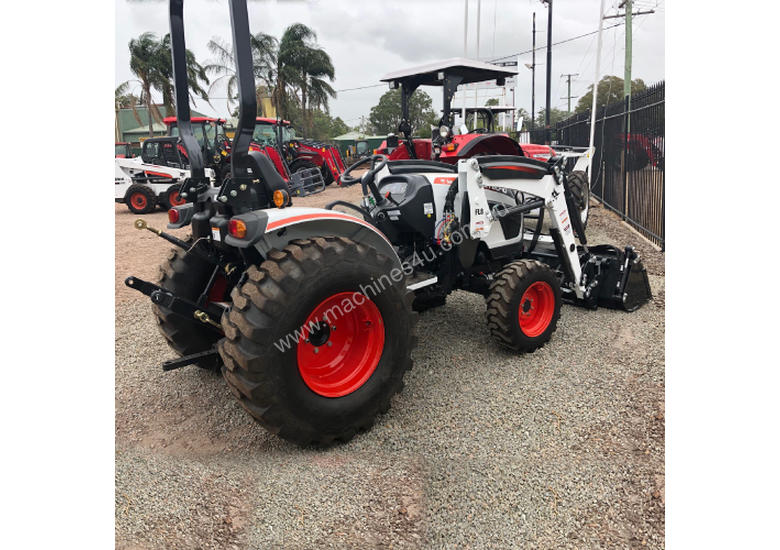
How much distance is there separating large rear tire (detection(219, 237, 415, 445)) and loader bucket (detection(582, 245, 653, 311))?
245 centimetres

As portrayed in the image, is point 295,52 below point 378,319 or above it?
above

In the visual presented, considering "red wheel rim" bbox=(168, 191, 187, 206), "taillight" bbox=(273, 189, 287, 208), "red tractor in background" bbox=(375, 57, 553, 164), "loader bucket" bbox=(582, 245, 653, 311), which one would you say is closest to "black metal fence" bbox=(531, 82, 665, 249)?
"red tractor in background" bbox=(375, 57, 553, 164)

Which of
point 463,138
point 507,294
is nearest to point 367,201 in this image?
point 507,294

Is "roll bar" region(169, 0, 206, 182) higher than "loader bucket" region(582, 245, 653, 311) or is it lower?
higher

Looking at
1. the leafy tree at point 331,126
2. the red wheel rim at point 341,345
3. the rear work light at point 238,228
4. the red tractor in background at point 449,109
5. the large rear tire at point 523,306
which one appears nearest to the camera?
the rear work light at point 238,228

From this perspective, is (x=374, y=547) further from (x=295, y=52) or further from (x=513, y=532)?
(x=295, y=52)

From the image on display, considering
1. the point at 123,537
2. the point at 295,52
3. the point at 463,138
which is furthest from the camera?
the point at 295,52

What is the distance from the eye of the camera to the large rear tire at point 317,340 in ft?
7.95

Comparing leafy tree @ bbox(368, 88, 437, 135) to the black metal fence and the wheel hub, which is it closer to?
the black metal fence

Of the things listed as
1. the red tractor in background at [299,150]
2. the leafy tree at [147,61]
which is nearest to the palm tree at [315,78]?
the leafy tree at [147,61]

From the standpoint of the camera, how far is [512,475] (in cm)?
251

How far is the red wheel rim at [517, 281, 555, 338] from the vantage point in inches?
155

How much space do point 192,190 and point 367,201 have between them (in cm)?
144

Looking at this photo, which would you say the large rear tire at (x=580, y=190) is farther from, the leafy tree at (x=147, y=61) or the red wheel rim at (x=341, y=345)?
the leafy tree at (x=147, y=61)
